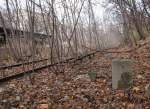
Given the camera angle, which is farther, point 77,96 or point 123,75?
point 123,75

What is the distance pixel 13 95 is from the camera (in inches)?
223

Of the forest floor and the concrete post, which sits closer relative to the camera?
the forest floor

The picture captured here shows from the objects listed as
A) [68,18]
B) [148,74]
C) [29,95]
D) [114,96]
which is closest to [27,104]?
[29,95]

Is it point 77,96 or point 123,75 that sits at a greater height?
point 123,75

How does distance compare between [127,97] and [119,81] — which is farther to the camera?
[119,81]

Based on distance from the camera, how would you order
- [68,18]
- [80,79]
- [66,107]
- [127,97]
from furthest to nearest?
1. [68,18]
2. [80,79]
3. [127,97]
4. [66,107]

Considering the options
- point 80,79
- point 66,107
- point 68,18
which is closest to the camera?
point 66,107

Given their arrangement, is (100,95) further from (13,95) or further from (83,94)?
(13,95)

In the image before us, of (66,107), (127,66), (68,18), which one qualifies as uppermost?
(68,18)

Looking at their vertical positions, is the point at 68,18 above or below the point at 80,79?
above

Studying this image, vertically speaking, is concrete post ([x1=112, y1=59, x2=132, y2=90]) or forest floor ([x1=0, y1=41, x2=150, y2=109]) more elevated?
concrete post ([x1=112, y1=59, x2=132, y2=90])

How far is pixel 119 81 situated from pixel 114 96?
0.65 metres

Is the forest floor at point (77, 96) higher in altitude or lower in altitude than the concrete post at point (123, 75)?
lower

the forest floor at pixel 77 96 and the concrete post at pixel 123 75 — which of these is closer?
the forest floor at pixel 77 96
